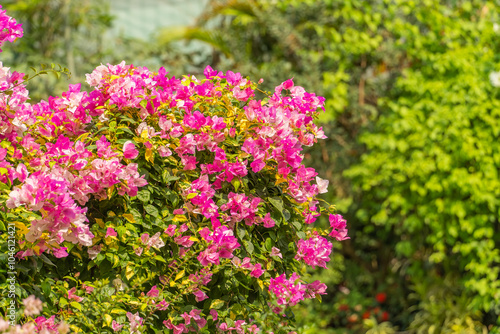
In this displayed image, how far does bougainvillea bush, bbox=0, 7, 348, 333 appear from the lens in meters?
1.84

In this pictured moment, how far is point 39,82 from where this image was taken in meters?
6.00

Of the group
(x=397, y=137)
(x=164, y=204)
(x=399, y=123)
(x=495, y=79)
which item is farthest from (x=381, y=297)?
(x=164, y=204)

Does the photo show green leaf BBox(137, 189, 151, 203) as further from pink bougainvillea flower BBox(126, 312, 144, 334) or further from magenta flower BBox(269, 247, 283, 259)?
magenta flower BBox(269, 247, 283, 259)

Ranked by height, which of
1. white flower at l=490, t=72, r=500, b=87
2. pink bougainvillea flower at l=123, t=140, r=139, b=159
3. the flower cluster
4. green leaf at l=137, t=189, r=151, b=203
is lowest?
white flower at l=490, t=72, r=500, b=87

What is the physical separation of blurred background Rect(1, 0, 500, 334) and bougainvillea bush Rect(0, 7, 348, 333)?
2607mm

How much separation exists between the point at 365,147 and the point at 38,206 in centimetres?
393

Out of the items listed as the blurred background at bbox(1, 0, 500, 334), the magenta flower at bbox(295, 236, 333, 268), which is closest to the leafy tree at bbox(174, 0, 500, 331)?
the blurred background at bbox(1, 0, 500, 334)

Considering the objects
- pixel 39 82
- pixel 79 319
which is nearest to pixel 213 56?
pixel 39 82

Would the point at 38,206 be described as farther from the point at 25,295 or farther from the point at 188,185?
the point at 188,185

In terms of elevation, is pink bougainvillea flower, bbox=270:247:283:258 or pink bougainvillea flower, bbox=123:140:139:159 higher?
pink bougainvillea flower, bbox=123:140:139:159

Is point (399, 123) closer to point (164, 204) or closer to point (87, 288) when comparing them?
point (164, 204)

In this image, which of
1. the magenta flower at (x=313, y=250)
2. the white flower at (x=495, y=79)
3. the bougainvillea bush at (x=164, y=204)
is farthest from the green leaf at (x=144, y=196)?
the white flower at (x=495, y=79)

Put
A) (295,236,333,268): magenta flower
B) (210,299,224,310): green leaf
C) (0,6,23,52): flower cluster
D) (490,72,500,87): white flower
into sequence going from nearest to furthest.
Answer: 1. (0,6,23,52): flower cluster
2. (210,299,224,310): green leaf
3. (295,236,333,268): magenta flower
4. (490,72,500,87): white flower

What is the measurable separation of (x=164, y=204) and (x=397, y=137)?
316 cm
